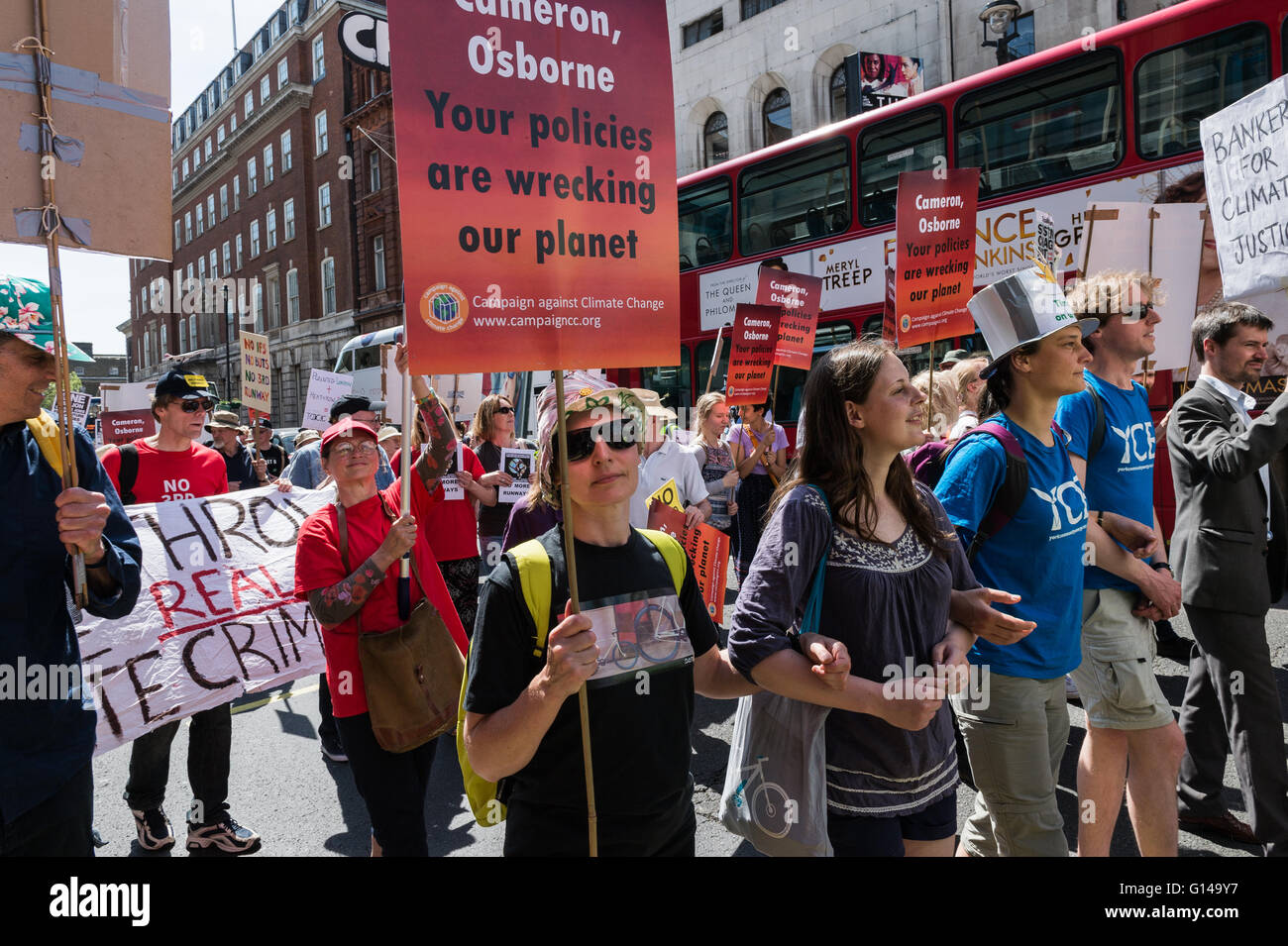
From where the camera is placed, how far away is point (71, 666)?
2166 mm

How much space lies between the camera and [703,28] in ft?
80.3

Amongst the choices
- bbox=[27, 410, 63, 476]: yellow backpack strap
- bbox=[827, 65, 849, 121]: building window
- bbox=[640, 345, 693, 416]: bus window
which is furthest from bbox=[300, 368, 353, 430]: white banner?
bbox=[827, 65, 849, 121]: building window

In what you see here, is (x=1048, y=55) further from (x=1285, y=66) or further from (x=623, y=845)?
(x=623, y=845)

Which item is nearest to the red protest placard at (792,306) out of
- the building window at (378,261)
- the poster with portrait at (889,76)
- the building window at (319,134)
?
the poster with portrait at (889,76)

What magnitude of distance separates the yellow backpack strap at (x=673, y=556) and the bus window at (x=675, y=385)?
31.9 feet

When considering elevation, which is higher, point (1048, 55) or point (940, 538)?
point (1048, 55)

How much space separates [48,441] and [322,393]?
7.12 metres

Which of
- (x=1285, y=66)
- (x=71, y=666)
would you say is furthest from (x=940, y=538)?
(x=1285, y=66)

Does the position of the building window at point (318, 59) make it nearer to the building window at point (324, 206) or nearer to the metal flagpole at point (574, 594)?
the building window at point (324, 206)

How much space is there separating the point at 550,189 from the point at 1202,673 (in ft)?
10.9

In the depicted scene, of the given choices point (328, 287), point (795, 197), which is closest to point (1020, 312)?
point (795, 197)

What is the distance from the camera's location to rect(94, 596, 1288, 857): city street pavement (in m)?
3.71

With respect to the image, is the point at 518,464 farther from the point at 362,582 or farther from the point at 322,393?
the point at 322,393

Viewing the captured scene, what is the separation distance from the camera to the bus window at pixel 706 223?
11.5 m
